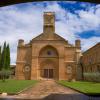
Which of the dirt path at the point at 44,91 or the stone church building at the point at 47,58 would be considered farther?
the stone church building at the point at 47,58

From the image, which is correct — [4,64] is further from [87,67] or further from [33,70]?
[87,67]

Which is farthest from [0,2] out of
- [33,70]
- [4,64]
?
[33,70]

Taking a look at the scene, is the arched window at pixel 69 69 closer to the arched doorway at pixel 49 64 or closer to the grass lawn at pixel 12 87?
the arched doorway at pixel 49 64

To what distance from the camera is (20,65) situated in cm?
6394

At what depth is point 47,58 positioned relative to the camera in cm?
6381

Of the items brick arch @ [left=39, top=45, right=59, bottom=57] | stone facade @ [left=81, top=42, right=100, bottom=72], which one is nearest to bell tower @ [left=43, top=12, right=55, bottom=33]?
brick arch @ [left=39, top=45, right=59, bottom=57]

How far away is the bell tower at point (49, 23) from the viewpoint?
66625mm

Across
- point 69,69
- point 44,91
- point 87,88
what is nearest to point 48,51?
point 69,69

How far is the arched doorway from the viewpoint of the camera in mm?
63531

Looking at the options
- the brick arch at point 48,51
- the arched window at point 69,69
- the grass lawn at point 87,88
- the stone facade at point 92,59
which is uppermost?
the brick arch at point 48,51

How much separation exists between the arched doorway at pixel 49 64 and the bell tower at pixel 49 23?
198 inches

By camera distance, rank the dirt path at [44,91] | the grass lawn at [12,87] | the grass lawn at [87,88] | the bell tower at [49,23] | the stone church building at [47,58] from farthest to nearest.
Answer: the bell tower at [49,23], the stone church building at [47,58], the grass lawn at [87,88], the grass lawn at [12,87], the dirt path at [44,91]

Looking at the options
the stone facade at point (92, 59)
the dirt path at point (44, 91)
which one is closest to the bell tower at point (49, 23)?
the stone facade at point (92, 59)

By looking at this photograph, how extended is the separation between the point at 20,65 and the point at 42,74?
5624 mm
